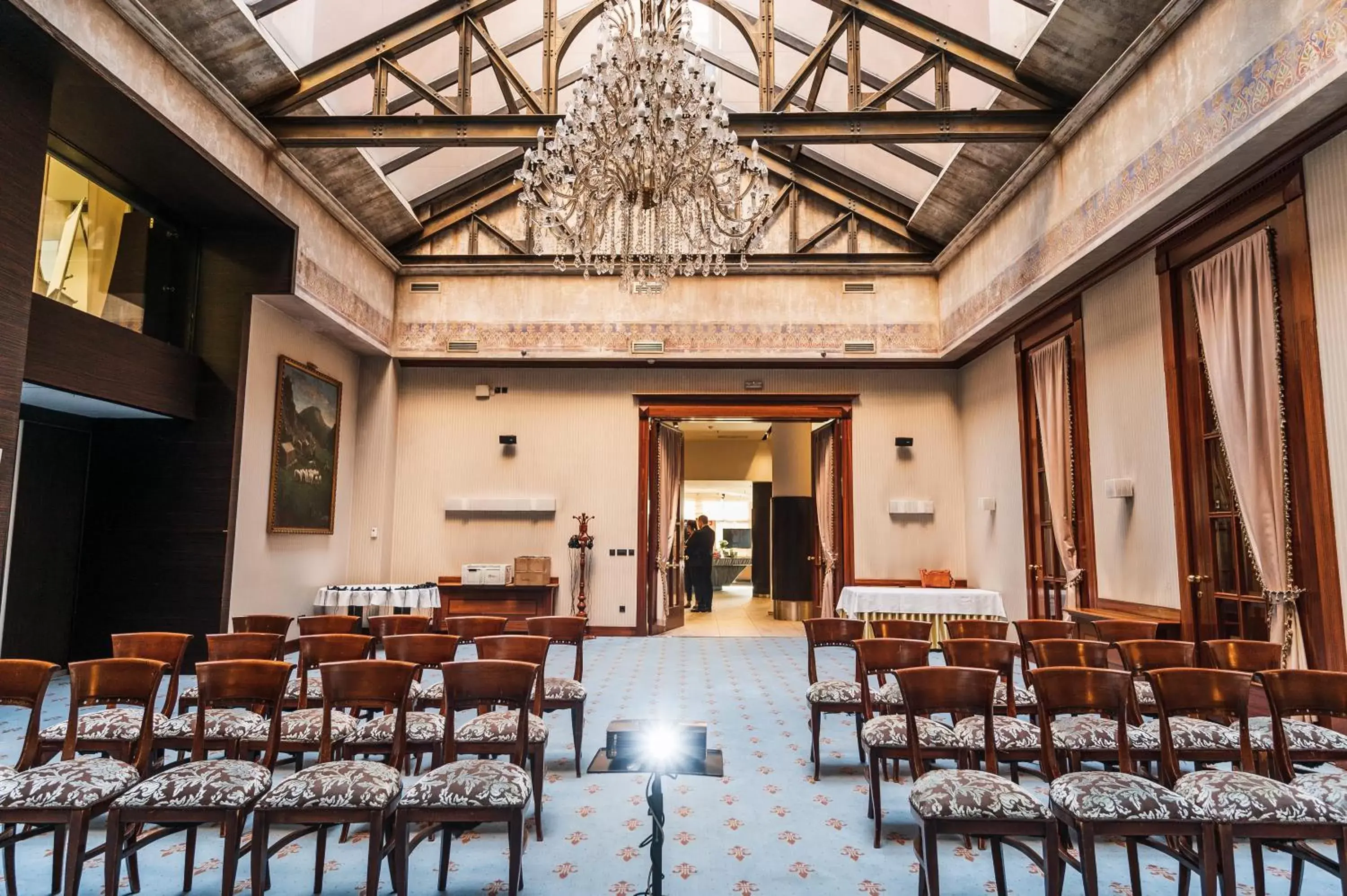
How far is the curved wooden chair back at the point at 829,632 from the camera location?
17.9 feet

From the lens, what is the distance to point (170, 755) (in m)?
5.00

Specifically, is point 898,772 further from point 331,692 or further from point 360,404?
point 360,404

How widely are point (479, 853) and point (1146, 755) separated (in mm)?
3086

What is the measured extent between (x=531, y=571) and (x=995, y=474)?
6.06m

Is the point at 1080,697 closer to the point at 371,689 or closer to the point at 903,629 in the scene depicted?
the point at 903,629

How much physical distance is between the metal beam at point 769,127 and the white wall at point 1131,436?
5.53 feet

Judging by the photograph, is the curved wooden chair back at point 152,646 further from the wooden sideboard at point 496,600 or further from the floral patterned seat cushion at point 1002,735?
the wooden sideboard at point 496,600

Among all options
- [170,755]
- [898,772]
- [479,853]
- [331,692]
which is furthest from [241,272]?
[898,772]

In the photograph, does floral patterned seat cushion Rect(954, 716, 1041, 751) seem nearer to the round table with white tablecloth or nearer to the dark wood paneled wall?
the round table with white tablecloth

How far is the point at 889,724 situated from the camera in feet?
12.5

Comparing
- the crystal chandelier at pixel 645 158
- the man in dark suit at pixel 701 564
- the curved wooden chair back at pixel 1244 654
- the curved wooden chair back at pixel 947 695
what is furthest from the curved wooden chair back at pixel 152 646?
the man in dark suit at pixel 701 564

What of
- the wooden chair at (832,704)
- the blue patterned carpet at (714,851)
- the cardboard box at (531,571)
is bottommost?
the blue patterned carpet at (714,851)

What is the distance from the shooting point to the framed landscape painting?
8.33 metres

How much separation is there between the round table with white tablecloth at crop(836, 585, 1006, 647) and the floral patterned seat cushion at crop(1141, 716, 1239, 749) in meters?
4.78
